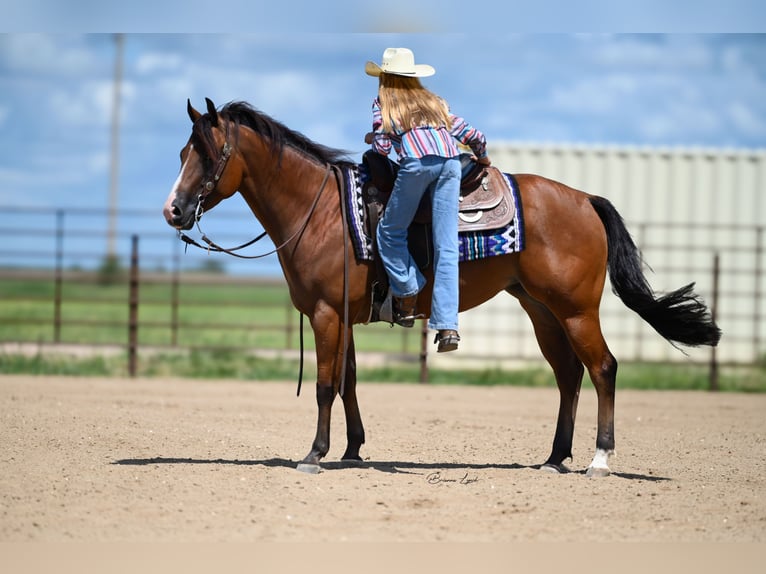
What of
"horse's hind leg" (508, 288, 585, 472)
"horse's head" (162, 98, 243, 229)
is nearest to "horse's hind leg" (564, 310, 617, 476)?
"horse's hind leg" (508, 288, 585, 472)

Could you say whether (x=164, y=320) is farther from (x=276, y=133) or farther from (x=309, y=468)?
(x=309, y=468)

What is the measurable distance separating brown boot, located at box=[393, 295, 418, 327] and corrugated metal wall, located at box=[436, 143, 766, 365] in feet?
25.1

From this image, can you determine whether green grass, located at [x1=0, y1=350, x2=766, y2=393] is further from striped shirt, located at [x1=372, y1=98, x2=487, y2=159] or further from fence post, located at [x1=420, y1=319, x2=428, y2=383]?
striped shirt, located at [x1=372, y1=98, x2=487, y2=159]

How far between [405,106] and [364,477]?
2227mm

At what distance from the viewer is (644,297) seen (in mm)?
5848

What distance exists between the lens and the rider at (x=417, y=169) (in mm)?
5332

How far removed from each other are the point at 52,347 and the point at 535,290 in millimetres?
10321

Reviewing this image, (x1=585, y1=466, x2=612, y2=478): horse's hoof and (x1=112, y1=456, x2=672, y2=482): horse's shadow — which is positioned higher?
(x1=585, y1=466, x2=612, y2=478): horse's hoof

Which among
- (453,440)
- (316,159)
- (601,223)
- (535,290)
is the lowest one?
A: (453,440)

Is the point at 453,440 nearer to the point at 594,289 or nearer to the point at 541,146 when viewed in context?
the point at 594,289

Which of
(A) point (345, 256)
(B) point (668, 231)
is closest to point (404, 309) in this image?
(A) point (345, 256)

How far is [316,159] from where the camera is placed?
5.82 metres

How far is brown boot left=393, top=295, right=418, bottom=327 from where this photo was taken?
561 cm

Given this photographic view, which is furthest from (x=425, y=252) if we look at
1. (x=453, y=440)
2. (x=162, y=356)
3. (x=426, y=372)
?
(x=162, y=356)
